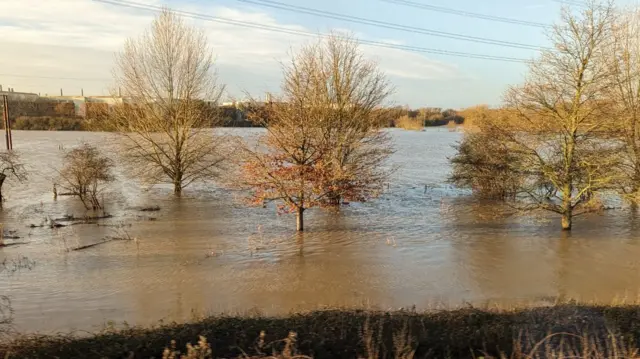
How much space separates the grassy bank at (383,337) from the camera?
5.22 meters

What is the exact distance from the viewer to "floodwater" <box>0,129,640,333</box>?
35.3ft

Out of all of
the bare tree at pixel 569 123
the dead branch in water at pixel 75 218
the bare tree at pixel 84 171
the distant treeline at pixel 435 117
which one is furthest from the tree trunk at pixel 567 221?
the distant treeline at pixel 435 117

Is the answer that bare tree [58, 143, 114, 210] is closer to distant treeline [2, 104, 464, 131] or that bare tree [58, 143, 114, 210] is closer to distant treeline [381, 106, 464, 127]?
distant treeline [2, 104, 464, 131]

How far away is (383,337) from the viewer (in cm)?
594

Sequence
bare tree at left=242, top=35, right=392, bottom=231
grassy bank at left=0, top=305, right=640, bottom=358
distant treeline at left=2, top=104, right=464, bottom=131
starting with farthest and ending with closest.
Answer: distant treeline at left=2, top=104, right=464, bottom=131, bare tree at left=242, top=35, right=392, bottom=231, grassy bank at left=0, top=305, right=640, bottom=358

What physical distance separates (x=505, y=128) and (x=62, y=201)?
22.3 meters

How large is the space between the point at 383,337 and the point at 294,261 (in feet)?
27.9

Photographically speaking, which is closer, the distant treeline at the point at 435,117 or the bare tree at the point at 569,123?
the bare tree at the point at 569,123

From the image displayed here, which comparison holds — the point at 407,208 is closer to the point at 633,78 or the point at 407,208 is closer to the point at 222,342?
the point at 633,78

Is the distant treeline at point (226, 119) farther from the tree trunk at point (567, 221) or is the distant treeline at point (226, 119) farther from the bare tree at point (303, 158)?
the tree trunk at point (567, 221)

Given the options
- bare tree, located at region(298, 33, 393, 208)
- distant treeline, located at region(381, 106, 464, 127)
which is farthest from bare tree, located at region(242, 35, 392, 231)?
distant treeline, located at region(381, 106, 464, 127)

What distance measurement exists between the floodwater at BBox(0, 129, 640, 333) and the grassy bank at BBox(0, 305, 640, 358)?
2984 millimetres

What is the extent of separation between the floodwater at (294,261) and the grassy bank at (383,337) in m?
2.98

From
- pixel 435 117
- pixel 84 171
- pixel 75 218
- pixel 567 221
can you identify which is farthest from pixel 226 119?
pixel 435 117
